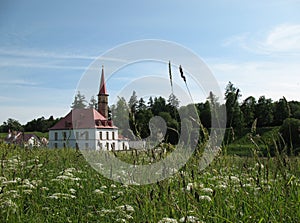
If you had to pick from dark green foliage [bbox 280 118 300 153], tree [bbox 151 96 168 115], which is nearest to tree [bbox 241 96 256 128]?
dark green foliage [bbox 280 118 300 153]

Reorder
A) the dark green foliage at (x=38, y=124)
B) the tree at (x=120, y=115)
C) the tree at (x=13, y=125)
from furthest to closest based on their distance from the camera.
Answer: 1. the dark green foliage at (x=38, y=124)
2. the tree at (x=13, y=125)
3. the tree at (x=120, y=115)

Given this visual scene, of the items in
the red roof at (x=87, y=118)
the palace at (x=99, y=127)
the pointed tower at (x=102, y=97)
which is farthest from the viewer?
the red roof at (x=87, y=118)

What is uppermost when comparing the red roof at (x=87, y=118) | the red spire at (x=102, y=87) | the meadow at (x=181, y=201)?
the red spire at (x=102, y=87)

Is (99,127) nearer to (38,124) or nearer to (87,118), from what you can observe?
(87,118)

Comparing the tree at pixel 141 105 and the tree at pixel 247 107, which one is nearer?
the tree at pixel 247 107

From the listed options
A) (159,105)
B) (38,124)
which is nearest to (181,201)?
(159,105)

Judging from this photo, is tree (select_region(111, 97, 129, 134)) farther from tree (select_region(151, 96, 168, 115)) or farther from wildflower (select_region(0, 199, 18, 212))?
wildflower (select_region(0, 199, 18, 212))

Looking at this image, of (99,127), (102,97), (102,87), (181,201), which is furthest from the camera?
(99,127)

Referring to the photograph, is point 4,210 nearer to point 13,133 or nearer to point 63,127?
point 13,133

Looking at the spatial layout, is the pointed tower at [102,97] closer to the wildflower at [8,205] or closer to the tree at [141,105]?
the tree at [141,105]

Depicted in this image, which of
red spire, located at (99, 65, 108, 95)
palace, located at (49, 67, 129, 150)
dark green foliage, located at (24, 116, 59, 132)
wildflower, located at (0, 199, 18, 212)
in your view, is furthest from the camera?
dark green foliage, located at (24, 116, 59, 132)

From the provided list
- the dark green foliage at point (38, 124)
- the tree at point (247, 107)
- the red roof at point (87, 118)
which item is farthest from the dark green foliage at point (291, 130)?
the dark green foliage at point (38, 124)

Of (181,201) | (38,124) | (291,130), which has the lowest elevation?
(181,201)

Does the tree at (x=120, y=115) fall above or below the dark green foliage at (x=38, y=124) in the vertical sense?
below
